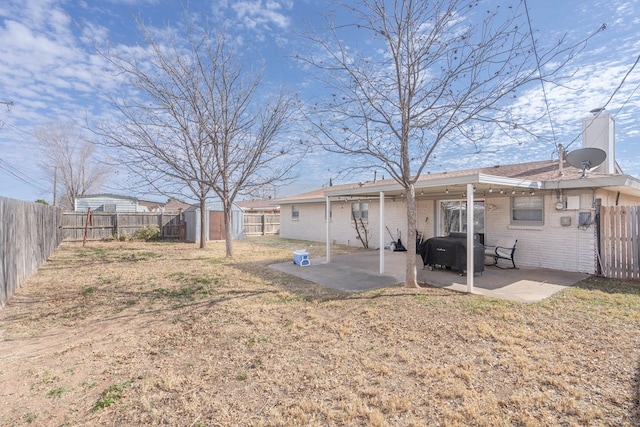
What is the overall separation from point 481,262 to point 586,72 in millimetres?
4369

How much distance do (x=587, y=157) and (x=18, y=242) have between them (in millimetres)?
12998

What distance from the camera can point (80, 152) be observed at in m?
27.9

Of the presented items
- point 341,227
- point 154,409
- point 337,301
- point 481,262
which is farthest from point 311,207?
point 154,409

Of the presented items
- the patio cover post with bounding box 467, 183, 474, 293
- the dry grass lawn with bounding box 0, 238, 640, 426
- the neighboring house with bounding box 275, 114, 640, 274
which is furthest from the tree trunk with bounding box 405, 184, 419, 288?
the neighboring house with bounding box 275, 114, 640, 274

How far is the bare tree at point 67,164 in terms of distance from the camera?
84.0ft

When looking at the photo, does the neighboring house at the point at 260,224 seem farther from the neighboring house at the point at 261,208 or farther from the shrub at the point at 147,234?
the shrub at the point at 147,234

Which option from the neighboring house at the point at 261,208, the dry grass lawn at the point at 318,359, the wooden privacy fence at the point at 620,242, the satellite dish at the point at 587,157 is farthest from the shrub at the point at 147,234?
the wooden privacy fence at the point at 620,242

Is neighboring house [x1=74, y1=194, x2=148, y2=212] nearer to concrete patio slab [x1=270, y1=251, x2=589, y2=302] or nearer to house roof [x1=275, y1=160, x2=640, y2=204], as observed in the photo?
concrete patio slab [x1=270, y1=251, x2=589, y2=302]

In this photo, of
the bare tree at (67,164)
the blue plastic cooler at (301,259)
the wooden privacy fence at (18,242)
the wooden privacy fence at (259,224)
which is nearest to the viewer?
the wooden privacy fence at (18,242)

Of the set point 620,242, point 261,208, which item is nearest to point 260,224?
point 261,208

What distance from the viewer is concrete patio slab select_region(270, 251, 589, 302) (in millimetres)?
6258

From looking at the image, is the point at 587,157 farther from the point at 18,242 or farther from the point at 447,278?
the point at 18,242

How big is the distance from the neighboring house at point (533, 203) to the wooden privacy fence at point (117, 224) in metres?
11.8

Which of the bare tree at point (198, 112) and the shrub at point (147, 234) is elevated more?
the bare tree at point (198, 112)
